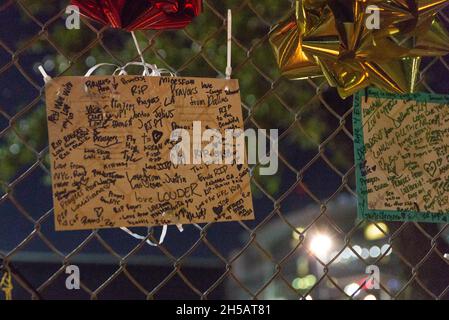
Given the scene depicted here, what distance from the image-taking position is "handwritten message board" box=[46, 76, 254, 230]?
120 centimetres

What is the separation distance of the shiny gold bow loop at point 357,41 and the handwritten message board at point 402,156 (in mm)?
60

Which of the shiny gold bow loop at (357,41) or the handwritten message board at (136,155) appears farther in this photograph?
the shiny gold bow loop at (357,41)

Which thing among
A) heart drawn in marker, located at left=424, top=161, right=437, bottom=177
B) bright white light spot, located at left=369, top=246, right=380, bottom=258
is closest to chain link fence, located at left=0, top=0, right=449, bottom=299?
bright white light spot, located at left=369, top=246, right=380, bottom=258

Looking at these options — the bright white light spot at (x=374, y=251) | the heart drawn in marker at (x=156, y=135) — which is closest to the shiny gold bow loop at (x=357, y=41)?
the heart drawn in marker at (x=156, y=135)

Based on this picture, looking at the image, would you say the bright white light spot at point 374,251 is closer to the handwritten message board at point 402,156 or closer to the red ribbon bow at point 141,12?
the handwritten message board at point 402,156

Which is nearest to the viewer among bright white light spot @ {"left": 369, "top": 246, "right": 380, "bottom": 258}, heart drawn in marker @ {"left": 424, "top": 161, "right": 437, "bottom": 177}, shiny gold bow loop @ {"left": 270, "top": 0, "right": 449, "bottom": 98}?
shiny gold bow loop @ {"left": 270, "top": 0, "right": 449, "bottom": 98}

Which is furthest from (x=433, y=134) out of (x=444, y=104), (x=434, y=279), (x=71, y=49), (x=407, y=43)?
(x=71, y=49)

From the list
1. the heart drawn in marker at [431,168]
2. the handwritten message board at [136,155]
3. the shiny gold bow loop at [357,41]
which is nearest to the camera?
the handwritten message board at [136,155]

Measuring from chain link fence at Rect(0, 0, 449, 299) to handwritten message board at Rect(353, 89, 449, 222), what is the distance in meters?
0.05

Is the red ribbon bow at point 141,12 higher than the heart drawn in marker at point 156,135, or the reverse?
the red ribbon bow at point 141,12

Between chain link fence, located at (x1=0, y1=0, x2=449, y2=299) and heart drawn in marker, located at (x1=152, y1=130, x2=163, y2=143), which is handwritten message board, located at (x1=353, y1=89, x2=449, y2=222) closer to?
chain link fence, located at (x1=0, y1=0, x2=449, y2=299)

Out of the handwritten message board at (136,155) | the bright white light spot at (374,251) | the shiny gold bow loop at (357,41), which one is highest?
the bright white light spot at (374,251)

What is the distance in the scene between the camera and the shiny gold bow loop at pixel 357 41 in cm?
135

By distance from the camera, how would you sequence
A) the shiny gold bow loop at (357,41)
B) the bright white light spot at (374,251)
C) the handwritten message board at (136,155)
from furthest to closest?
the bright white light spot at (374,251)
the shiny gold bow loop at (357,41)
the handwritten message board at (136,155)
